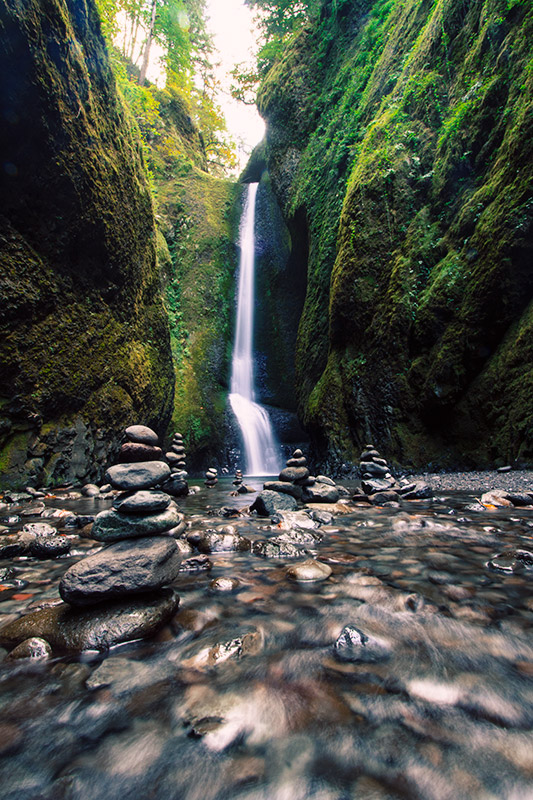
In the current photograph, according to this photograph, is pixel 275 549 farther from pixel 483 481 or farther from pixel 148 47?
pixel 148 47

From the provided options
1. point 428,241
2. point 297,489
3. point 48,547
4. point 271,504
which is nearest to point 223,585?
point 48,547

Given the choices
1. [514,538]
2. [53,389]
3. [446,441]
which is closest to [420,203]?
[446,441]

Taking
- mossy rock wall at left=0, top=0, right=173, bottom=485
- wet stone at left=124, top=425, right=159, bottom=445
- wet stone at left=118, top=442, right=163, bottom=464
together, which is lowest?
wet stone at left=118, top=442, right=163, bottom=464

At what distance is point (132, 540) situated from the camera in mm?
2449

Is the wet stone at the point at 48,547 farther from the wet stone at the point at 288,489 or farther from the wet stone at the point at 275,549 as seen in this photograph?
the wet stone at the point at 288,489

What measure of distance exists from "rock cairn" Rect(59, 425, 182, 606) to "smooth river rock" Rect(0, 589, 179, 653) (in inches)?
3.1

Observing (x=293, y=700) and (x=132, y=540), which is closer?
(x=293, y=700)

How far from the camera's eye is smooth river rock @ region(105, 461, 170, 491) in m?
2.58

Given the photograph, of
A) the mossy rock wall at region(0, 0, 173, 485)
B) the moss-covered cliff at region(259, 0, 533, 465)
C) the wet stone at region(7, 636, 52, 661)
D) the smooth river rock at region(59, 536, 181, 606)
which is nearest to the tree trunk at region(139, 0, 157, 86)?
the moss-covered cliff at region(259, 0, 533, 465)

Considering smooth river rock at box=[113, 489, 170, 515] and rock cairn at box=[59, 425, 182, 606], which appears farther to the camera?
smooth river rock at box=[113, 489, 170, 515]

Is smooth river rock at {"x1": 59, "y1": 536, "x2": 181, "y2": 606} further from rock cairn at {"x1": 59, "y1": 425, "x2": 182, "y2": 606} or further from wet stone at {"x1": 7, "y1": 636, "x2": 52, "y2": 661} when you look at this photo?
wet stone at {"x1": 7, "y1": 636, "x2": 52, "y2": 661}

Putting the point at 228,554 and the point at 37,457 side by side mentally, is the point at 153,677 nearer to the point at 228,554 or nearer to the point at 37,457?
the point at 228,554

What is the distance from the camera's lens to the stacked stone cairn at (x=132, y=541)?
6.41ft

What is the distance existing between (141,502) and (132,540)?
28 centimetres
